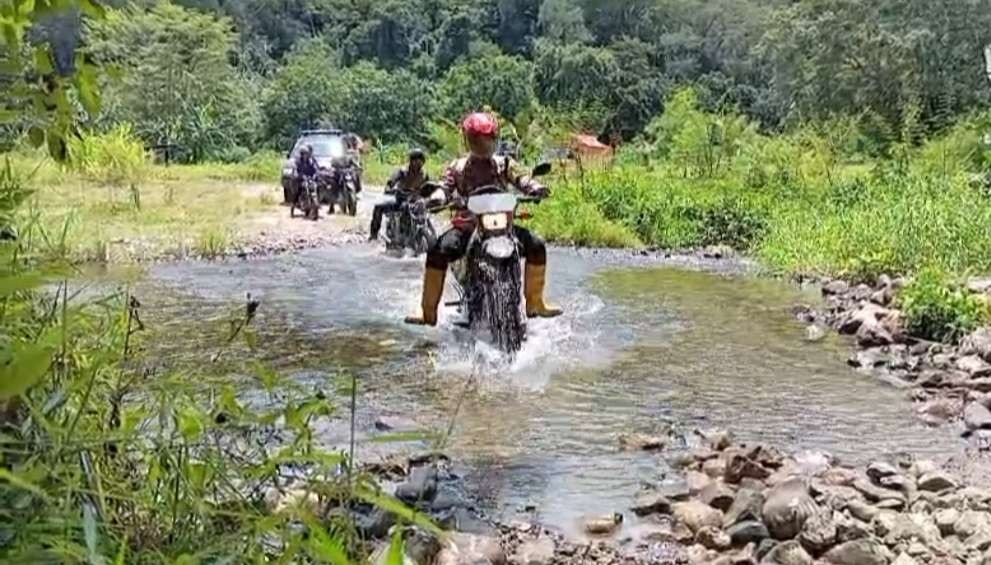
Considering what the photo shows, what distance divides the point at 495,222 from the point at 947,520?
3361mm

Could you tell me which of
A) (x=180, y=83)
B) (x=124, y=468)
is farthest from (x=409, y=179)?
(x=180, y=83)

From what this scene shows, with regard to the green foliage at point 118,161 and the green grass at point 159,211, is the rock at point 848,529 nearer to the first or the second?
the green grass at point 159,211

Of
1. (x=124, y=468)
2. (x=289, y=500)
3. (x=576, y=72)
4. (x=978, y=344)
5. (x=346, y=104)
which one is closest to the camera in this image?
(x=124, y=468)

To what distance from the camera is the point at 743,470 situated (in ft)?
16.3

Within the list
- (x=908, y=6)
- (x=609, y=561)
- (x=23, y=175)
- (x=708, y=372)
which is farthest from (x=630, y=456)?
(x=908, y=6)

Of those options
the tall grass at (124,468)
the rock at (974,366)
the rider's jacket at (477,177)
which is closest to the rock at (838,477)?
the rock at (974,366)

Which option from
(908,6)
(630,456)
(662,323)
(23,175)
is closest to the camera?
(23,175)

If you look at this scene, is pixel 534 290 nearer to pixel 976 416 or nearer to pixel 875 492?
pixel 976 416

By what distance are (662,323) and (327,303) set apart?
3164mm

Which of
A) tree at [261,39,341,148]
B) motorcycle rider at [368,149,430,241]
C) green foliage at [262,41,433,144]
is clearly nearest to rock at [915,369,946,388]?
motorcycle rider at [368,149,430,241]

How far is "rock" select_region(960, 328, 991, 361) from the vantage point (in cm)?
744

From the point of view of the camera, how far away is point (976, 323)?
8180 mm

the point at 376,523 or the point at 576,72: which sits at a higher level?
the point at 576,72

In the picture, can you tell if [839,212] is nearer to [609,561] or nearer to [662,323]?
[662,323]
